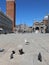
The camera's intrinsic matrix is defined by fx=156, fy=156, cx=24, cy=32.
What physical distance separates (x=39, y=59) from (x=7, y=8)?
330ft

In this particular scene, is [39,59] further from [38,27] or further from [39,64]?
[38,27]

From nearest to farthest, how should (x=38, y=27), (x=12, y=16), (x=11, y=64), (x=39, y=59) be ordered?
(x=11, y=64), (x=39, y=59), (x=38, y=27), (x=12, y=16)

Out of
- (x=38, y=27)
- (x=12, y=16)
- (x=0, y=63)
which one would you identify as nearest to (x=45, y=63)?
(x=0, y=63)

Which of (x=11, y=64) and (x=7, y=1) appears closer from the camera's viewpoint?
(x=11, y=64)

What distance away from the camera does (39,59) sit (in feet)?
28.1

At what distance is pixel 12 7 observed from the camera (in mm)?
105938

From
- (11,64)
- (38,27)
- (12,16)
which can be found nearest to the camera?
(11,64)

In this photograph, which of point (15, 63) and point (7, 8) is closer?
point (15, 63)

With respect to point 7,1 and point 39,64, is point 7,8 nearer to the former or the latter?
point 7,1

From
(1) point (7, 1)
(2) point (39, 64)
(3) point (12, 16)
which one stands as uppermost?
(1) point (7, 1)

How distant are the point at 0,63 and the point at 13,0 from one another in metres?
102

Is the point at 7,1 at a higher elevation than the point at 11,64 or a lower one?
higher

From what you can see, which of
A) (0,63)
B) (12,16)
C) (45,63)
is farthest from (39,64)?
(12,16)

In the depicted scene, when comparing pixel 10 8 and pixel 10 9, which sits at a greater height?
pixel 10 8
